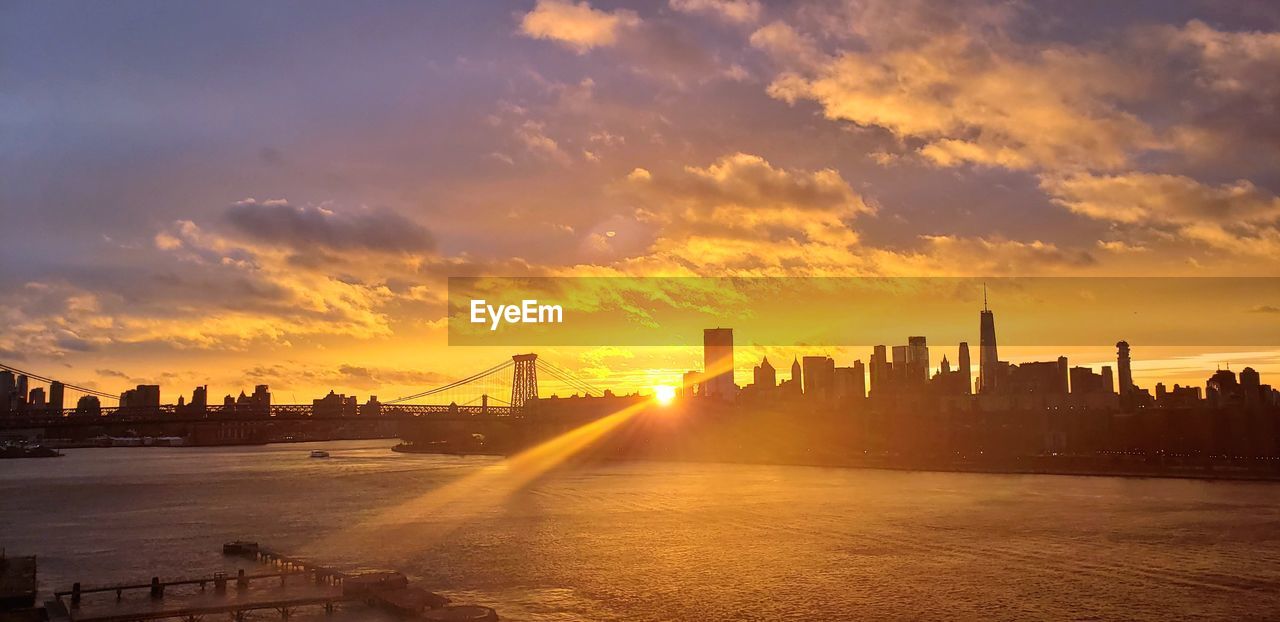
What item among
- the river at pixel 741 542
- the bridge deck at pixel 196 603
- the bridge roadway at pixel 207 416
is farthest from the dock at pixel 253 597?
the bridge roadway at pixel 207 416

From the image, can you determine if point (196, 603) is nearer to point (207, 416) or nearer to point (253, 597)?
point (253, 597)

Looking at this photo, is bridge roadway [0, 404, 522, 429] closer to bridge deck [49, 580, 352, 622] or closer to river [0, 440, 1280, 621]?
river [0, 440, 1280, 621]

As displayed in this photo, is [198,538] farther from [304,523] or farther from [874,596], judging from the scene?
[874,596]

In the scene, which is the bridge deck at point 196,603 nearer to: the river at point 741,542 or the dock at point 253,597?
the dock at point 253,597

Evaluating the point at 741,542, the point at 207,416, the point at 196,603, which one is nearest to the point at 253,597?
the point at 196,603

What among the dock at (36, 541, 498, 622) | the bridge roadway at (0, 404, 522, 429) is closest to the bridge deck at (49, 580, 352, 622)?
the dock at (36, 541, 498, 622)

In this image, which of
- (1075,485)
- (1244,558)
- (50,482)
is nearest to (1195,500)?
(1075,485)
